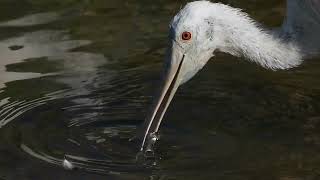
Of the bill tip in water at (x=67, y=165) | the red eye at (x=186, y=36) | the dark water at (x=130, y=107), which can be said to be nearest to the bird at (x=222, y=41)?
the red eye at (x=186, y=36)

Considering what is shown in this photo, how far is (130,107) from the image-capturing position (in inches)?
369

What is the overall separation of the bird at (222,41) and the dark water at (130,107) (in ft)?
1.36

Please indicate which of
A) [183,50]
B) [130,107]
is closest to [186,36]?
[183,50]

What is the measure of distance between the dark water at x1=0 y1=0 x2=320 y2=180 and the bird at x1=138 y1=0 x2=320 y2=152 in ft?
1.36

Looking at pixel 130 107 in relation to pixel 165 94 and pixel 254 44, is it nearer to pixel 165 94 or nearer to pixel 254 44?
pixel 165 94

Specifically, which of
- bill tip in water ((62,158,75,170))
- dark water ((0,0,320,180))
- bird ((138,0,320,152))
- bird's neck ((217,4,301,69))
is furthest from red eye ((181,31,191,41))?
bill tip in water ((62,158,75,170))

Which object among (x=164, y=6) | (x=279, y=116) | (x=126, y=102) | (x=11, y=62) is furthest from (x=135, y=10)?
(x=279, y=116)

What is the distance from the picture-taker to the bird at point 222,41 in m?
8.26

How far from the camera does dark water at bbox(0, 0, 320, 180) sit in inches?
319

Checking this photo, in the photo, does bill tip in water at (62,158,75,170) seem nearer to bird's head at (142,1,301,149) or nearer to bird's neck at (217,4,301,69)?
Answer: bird's head at (142,1,301,149)

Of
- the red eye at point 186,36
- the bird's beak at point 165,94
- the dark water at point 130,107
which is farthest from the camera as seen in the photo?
the bird's beak at point 165,94

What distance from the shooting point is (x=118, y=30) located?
11.5 m

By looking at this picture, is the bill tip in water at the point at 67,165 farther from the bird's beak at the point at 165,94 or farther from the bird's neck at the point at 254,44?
the bird's neck at the point at 254,44

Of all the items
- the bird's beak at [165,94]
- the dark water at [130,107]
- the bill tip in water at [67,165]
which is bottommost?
the bill tip in water at [67,165]
